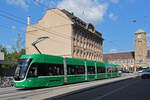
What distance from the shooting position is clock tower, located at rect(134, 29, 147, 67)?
102 metres

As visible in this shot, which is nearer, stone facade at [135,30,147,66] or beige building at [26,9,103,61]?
beige building at [26,9,103,61]

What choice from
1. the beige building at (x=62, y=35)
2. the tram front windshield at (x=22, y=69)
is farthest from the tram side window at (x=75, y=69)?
the beige building at (x=62, y=35)

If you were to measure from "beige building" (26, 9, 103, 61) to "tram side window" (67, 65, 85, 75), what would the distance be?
72.6ft

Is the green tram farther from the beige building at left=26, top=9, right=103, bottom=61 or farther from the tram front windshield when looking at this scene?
the beige building at left=26, top=9, right=103, bottom=61

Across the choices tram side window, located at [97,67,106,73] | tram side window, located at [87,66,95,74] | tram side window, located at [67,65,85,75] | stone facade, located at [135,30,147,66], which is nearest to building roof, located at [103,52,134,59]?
stone facade, located at [135,30,147,66]

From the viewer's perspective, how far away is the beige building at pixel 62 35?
1777 inches

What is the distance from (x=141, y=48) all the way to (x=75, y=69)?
8992 cm

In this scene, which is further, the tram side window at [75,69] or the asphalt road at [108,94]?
the tram side window at [75,69]

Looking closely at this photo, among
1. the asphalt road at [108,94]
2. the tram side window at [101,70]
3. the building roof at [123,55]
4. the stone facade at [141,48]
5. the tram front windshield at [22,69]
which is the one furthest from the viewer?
the building roof at [123,55]

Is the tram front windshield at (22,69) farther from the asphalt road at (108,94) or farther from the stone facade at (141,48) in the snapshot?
the stone facade at (141,48)

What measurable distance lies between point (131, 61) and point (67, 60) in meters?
101

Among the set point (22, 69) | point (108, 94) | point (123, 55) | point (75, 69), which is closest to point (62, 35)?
point (75, 69)

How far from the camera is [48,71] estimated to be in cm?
1616

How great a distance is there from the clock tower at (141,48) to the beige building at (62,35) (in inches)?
2232
